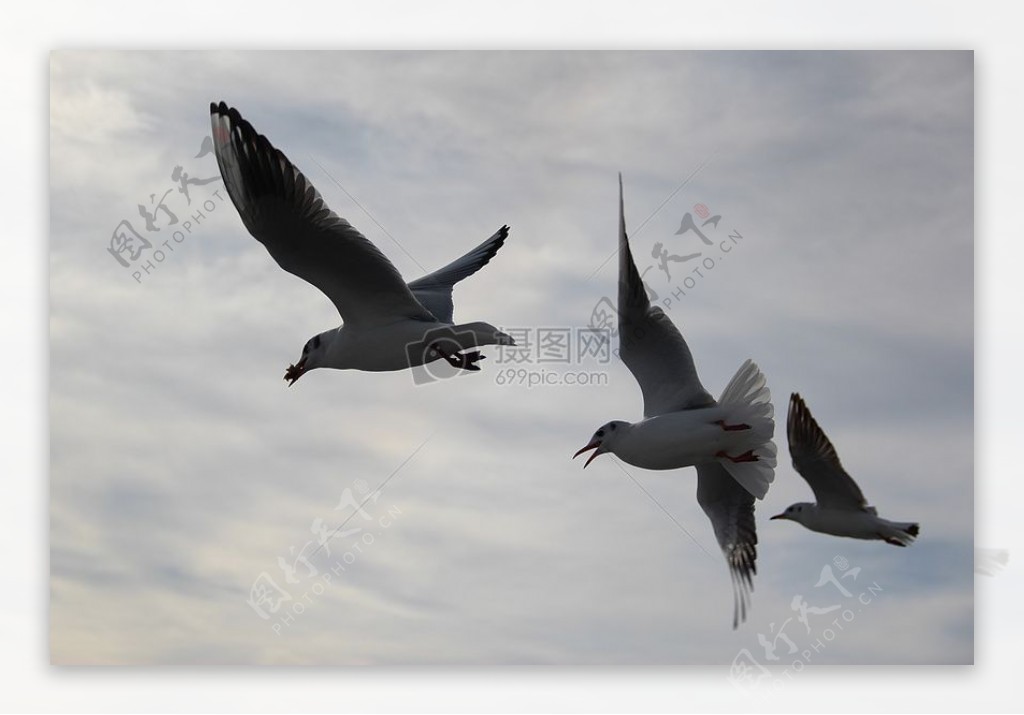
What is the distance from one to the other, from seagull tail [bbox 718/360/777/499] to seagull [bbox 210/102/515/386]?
2.43 feet

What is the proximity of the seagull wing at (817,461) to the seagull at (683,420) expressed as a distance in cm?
9

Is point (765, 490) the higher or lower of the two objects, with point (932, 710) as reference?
higher

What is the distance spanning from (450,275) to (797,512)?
133cm

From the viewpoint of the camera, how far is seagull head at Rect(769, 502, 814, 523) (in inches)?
199

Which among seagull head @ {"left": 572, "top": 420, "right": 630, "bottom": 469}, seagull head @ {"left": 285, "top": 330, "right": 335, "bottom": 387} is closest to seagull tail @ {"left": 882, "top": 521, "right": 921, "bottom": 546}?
seagull head @ {"left": 572, "top": 420, "right": 630, "bottom": 469}

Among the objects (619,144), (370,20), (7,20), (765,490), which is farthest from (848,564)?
(7,20)

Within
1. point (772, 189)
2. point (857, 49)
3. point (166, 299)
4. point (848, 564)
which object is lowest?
point (848, 564)

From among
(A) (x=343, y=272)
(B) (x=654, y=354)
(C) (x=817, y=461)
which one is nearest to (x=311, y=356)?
(A) (x=343, y=272)

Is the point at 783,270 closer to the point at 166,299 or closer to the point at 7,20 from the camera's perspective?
the point at 166,299

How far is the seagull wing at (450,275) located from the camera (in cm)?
500

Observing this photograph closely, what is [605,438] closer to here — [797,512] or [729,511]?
[729,511]

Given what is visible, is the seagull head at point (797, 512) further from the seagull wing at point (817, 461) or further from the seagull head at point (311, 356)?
the seagull head at point (311, 356)

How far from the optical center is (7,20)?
489cm

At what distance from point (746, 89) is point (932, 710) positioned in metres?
1.98
